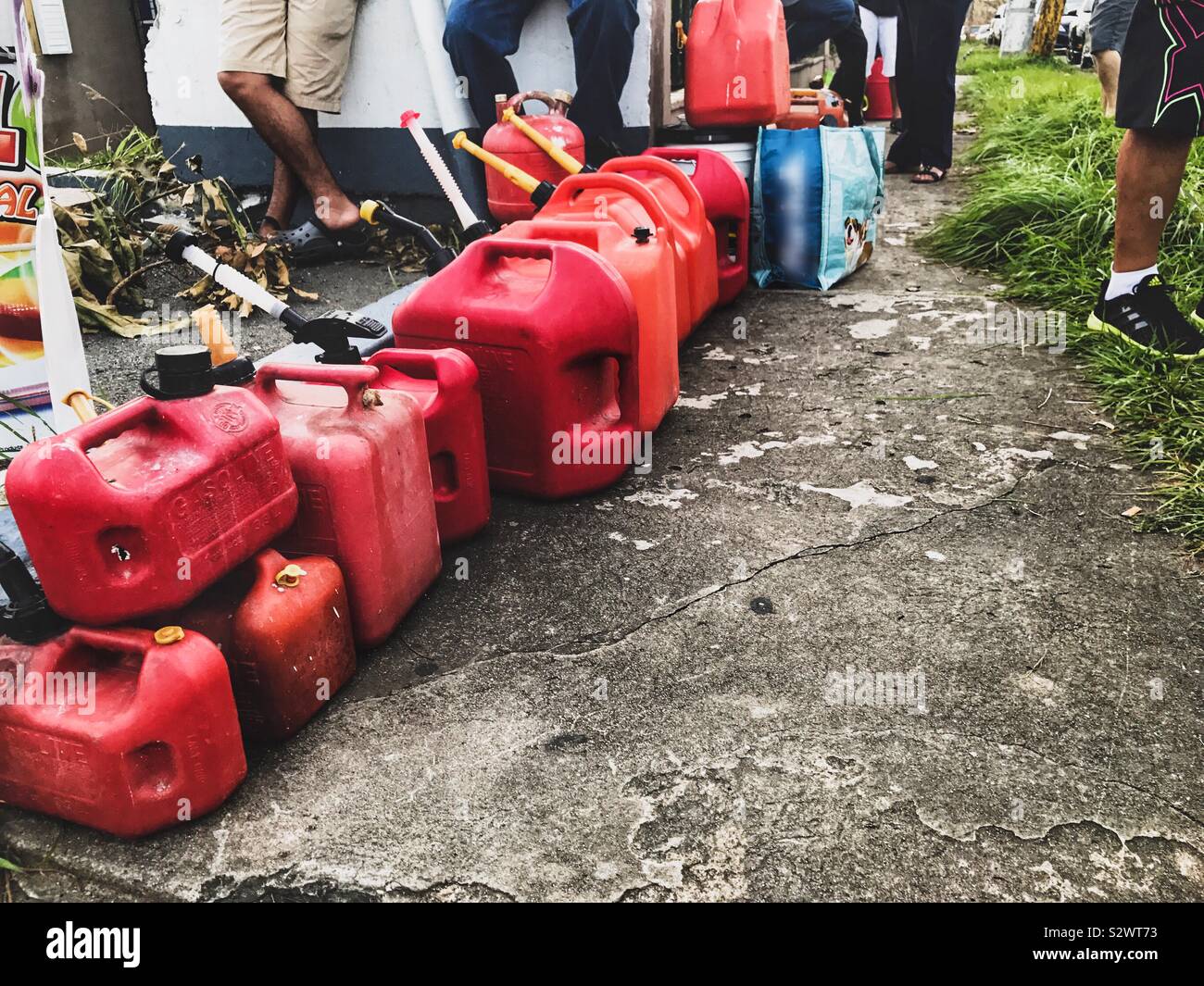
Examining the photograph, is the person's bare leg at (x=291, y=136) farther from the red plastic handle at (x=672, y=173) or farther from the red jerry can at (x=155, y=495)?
the red jerry can at (x=155, y=495)

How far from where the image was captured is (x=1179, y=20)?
2645 millimetres

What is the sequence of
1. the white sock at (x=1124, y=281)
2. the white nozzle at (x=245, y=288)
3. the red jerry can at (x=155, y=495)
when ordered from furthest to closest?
the white sock at (x=1124, y=281)
the white nozzle at (x=245, y=288)
the red jerry can at (x=155, y=495)

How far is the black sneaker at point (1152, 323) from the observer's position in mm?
2797

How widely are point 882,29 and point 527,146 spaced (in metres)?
4.48

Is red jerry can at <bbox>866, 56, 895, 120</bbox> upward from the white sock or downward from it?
upward

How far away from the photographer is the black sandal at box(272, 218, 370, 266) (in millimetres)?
3914

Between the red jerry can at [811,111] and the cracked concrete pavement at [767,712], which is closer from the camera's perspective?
the cracked concrete pavement at [767,712]

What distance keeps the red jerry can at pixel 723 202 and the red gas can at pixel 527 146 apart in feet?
1.01

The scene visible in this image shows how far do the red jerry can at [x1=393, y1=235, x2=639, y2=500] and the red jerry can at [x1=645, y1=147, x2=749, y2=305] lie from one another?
4.41ft

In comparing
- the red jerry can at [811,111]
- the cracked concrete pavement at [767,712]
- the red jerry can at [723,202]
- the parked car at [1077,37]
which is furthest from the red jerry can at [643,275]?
the parked car at [1077,37]

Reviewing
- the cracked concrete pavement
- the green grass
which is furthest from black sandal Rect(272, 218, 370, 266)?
the green grass

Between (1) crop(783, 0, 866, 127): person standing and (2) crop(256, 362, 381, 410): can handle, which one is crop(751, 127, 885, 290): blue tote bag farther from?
(2) crop(256, 362, 381, 410): can handle
